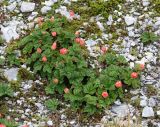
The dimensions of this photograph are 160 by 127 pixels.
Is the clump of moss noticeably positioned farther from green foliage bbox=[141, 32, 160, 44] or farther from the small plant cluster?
green foliage bbox=[141, 32, 160, 44]

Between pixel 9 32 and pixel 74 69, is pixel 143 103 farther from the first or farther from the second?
pixel 9 32

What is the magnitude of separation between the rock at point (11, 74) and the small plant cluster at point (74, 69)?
0.35 metres

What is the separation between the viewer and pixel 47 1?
11.7 meters

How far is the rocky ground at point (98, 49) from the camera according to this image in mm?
9297

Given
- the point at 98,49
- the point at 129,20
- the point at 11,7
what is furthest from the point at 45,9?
the point at 129,20

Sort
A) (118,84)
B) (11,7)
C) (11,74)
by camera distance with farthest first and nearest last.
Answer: (11,7), (11,74), (118,84)

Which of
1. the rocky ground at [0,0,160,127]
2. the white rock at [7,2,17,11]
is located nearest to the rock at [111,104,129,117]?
the rocky ground at [0,0,160,127]

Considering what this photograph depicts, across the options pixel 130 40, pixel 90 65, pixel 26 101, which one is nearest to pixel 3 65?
pixel 26 101

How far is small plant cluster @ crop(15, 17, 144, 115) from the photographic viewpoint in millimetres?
9391

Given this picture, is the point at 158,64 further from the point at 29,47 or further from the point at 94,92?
the point at 29,47

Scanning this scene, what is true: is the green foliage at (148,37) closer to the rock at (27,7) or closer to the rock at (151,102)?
the rock at (151,102)

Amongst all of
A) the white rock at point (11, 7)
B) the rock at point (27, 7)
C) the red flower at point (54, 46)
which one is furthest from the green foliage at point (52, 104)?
the white rock at point (11, 7)

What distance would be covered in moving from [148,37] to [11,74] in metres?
3.28

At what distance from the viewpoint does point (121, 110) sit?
370 inches
